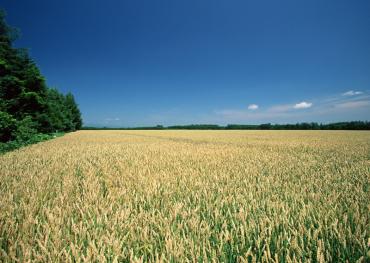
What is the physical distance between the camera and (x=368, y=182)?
3.29 metres

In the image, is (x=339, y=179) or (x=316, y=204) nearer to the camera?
(x=316, y=204)

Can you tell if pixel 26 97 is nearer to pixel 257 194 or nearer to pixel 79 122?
pixel 257 194

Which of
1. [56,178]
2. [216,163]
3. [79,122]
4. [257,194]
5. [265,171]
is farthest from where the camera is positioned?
[79,122]

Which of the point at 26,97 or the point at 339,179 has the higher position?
the point at 26,97

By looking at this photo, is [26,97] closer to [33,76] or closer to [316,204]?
[33,76]

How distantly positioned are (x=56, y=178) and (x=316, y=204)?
4082 mm

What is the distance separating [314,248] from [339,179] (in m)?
2.78

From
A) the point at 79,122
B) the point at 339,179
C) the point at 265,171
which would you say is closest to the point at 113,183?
the point at 265,171

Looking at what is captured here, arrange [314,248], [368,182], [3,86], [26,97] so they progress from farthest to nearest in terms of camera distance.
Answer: [26,97] < [3,86] < [368,182] < [314,248]

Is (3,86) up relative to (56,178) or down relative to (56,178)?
up

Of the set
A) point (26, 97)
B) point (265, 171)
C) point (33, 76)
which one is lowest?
point (265, 171)

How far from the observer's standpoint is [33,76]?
2055cm

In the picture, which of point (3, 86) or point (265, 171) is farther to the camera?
point (3, 86)

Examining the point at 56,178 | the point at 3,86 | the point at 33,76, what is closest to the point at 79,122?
the point at 33,76
